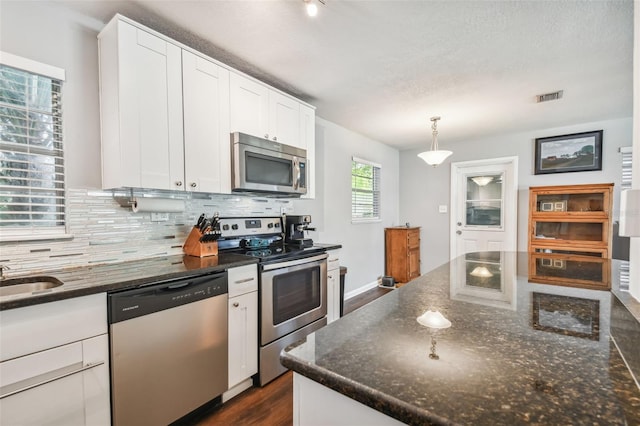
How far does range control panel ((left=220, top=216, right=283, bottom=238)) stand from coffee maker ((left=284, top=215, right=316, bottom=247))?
12 centimetres

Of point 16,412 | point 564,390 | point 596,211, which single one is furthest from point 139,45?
point 596,211

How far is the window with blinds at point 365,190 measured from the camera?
4219mm

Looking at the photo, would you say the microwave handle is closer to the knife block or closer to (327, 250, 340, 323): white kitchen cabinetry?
(327, 250, 340, 323): white kitchen cabinetry

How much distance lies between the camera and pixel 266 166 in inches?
94.0

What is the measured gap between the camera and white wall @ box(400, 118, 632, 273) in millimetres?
3686

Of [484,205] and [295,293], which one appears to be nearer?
[295,293]

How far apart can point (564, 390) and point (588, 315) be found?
0.56 meters

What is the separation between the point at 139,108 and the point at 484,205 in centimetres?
475

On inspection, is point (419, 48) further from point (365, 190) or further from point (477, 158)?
point (477, 158)

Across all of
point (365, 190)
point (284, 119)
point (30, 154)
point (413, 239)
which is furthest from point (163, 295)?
point (413, 239)

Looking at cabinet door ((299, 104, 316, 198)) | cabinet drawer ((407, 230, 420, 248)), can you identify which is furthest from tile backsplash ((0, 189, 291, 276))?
cabinet drawer ((407, 230, 420, 248))

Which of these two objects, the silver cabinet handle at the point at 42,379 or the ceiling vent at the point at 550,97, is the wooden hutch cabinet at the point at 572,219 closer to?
the ceiling vent at the point at 550,97

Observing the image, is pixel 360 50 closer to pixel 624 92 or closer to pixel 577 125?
pixel 624 92

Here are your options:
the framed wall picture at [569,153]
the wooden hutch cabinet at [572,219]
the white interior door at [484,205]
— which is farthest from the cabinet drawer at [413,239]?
the framed wall picture at [569,153]
